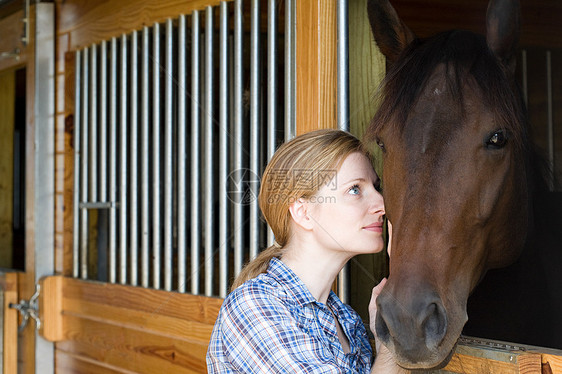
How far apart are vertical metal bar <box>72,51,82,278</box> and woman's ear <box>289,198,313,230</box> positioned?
5.24 ft

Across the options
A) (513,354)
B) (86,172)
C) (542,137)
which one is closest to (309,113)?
(513,354)

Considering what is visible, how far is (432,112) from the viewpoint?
44.2 inches

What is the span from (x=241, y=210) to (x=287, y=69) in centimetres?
43

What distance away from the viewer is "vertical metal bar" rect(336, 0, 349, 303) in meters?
1.52

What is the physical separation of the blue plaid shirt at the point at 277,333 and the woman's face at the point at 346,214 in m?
0.11

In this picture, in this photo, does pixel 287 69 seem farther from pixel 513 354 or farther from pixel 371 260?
pixel 513 354

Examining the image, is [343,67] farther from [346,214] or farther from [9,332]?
[9,332]

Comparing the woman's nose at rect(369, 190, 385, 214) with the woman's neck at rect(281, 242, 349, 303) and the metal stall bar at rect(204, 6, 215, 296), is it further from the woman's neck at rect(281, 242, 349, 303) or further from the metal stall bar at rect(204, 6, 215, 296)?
the metal stall bar at rect(204, 6, 215, 296)

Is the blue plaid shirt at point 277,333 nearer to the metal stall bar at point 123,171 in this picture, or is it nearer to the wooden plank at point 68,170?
the metal stall bar at point 123,171

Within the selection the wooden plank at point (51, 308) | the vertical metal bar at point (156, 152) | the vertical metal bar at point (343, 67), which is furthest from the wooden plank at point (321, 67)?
the wooden plank at point (51, 308)

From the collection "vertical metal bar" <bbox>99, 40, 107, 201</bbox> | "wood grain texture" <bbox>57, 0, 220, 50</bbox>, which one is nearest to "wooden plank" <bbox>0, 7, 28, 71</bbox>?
"wood grain texture" <bbox>57, 0, 220, 50</bbox>

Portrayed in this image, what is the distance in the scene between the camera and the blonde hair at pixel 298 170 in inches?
46.8

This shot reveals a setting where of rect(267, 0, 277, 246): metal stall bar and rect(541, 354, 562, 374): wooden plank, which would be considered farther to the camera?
rect(267, 0, 277, 246): metal stall bar

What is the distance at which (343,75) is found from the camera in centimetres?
153
